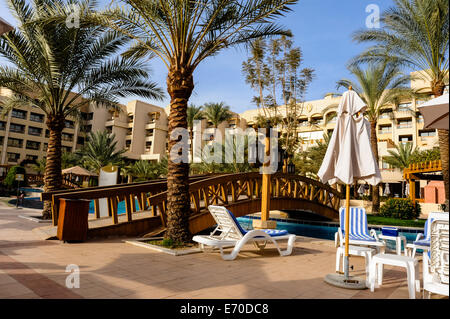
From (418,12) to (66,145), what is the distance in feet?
183

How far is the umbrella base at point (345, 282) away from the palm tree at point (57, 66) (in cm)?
1024

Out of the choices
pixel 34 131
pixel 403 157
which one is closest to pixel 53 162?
pixel 403 157

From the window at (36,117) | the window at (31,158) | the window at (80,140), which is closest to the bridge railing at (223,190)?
the window at (31,158)

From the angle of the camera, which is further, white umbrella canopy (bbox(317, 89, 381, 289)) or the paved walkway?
white umbrella canopy (bbox(317, 89, 381, 289))

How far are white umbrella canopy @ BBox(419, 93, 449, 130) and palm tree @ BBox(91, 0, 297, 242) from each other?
5292 millimetres

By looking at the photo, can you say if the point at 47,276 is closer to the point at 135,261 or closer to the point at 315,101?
the point at 135,261

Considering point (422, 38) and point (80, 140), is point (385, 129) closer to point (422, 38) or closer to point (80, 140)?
point (422, 38)

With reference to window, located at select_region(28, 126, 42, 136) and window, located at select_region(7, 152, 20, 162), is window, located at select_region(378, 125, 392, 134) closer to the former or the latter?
window, located at select_region(28, 126, 42, 136)

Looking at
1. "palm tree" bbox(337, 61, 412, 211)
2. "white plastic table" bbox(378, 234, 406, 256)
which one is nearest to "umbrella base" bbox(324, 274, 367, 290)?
"white plastic table" bbox(378, 234, 406, 256)

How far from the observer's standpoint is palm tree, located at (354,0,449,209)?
41.1 feet

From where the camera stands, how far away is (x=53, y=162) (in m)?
11.8

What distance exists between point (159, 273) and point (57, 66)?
30.2ft

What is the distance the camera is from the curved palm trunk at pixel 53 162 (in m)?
11.6

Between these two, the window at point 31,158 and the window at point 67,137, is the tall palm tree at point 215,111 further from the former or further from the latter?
the window at point 67,137
